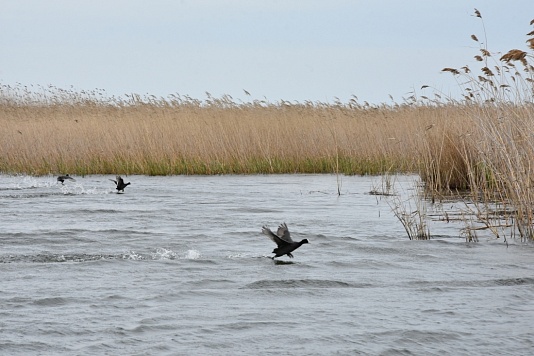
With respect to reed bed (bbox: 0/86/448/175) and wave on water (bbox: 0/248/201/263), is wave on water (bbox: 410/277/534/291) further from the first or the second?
reed bed (bbox: 0/86/448/175)

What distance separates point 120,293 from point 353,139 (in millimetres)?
12999

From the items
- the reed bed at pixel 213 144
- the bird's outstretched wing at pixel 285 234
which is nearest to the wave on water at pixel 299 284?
the bird's outstretched wing at pixel 285 234

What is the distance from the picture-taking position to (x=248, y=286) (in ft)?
22.4

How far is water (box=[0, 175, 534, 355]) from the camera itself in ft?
17.0

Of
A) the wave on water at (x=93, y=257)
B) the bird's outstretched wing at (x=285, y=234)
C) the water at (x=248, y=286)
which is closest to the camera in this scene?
the water at (x=248, y=286)

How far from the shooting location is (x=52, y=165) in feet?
61.7

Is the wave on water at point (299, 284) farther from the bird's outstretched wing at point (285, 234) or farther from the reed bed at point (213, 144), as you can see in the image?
the reed bed at point (213, 144)

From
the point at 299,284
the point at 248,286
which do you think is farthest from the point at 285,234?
the point at 248,286

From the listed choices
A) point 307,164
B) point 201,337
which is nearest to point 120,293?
point 201,337

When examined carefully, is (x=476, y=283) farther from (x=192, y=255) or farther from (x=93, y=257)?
(x=93, y=257)

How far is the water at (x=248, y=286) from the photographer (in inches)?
204

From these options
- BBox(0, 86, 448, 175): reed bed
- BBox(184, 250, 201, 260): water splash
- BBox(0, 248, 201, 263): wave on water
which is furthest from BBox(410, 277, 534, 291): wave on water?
BBox(0, 86, 448, 175): reed bed

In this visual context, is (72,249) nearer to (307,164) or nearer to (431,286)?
(431,286)

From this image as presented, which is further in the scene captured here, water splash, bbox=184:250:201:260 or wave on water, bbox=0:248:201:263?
water splash, bbox=184:250:201:260
